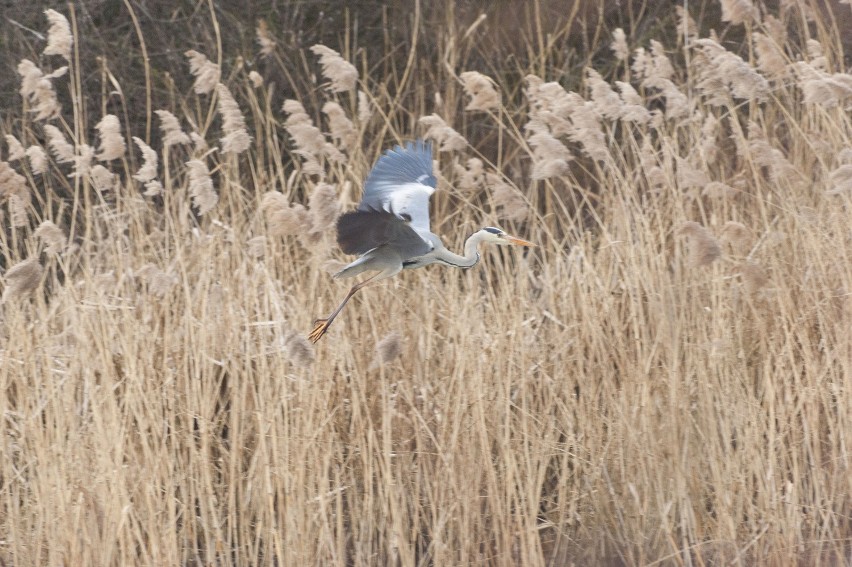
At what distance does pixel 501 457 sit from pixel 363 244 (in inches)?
30.0

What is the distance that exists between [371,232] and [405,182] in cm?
60

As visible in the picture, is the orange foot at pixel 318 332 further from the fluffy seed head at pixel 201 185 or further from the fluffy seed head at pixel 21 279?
the fluffy seed head at pixel 21 279

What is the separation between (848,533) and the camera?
3221 millimetres

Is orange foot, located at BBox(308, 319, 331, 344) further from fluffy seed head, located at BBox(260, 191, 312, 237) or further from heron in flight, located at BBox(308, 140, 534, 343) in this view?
fluffy seed head, located at BBox(260, 191, 312, 237)

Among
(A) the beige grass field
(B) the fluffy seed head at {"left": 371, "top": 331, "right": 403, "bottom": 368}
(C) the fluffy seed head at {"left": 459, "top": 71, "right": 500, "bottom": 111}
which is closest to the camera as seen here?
(B) the fluffy seed head at {"left": 371, "top": 331, "right": 403, "bottom": 368}

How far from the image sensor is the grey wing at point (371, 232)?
2811mm

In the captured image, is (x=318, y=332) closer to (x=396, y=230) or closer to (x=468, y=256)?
(x=396, y=230)

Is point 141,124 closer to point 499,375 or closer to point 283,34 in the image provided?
point 283,34

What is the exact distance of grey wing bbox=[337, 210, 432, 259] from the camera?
281 cm

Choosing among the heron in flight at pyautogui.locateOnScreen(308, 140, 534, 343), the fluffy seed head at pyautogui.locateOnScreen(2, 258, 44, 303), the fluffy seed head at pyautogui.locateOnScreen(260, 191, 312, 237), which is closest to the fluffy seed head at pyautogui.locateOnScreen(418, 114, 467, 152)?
the heron in flight at pyautogui.locateOnScreen(308, 140, 534, 343)

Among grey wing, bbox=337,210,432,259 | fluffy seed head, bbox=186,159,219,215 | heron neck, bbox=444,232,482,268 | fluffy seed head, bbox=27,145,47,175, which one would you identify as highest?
fluffy seed head, bbox=27,145,47,175

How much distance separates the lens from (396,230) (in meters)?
2.93

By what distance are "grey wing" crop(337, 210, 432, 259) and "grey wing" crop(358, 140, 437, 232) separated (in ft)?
0.76

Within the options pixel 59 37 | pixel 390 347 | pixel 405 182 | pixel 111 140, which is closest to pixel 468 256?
pixel 405 182
